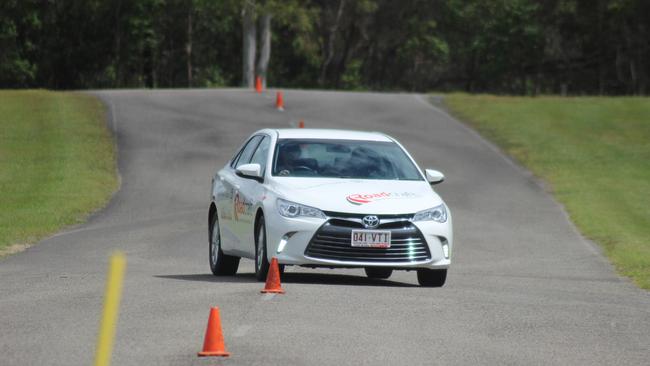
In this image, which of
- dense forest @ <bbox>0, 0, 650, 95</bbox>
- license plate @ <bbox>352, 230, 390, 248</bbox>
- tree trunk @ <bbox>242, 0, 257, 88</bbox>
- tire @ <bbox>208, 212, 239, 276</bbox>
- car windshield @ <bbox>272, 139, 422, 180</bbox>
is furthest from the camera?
A: dense forest @ <bbox>0, 0, 650, 95</bbox>

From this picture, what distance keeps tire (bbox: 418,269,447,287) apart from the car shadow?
1.31 feet

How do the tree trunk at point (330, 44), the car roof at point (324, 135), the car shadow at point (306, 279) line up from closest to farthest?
the car shadow at point (306, 279) < the car roof at point (324, 135) < the tree trunk at point (330, 44)

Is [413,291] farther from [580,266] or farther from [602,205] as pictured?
[602,205]

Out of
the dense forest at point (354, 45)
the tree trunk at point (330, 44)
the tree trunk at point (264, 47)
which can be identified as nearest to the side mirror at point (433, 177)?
the tree trunk at point (264, 47)

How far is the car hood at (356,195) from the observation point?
46.5ft

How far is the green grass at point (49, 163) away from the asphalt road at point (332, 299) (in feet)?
2.37

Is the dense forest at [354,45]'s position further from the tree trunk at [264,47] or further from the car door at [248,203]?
the car door at [248,203]

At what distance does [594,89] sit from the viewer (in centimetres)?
8600

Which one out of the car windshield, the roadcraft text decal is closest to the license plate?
the roadcraft text decal

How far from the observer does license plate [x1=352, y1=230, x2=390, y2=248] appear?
1411cm

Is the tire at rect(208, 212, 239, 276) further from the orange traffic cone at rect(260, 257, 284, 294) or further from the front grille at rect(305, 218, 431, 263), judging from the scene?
the orange traffic cone at rect(260, 257, 284, 294)

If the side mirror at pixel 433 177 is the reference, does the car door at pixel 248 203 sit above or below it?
below

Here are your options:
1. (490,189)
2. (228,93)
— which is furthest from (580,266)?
(228,93)

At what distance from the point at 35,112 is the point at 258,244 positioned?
3034 centimetres
